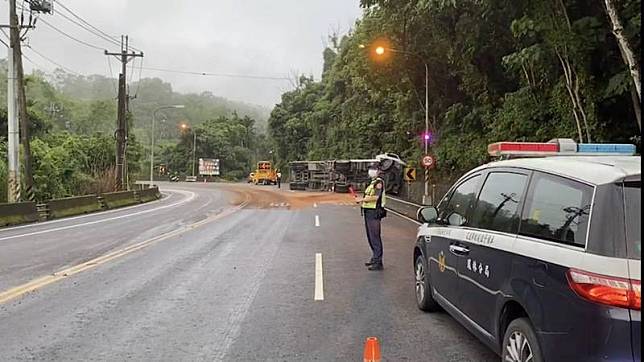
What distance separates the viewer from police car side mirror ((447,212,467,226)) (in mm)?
5671

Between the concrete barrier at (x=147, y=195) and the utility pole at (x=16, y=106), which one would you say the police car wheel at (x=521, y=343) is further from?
the concrete barrier at (x=147, y=195)

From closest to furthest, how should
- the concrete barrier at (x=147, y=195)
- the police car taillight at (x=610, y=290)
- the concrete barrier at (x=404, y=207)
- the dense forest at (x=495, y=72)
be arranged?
1. the police car taillight at (x=610, y=290)
2. the dense forest at (x=495, y=72)
3. the concrete barrier at (x=404, y=207)
4. the concrete barrier at (x=147, y=195)

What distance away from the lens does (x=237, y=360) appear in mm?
5285

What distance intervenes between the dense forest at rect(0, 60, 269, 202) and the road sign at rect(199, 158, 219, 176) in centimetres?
477

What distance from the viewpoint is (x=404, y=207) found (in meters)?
27.4

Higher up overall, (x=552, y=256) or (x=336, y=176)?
(x=552, y=256)

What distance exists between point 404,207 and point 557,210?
23515 mm

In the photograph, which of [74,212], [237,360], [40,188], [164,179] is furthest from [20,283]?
[164,179]

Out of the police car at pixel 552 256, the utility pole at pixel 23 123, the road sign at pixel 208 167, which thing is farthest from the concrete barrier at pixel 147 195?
the road sign at pixel 208 167

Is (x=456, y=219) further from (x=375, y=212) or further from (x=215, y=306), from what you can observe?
(x=375, y=212)

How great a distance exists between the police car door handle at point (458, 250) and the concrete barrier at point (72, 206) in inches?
820

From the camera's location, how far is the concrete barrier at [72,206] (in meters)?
23.7

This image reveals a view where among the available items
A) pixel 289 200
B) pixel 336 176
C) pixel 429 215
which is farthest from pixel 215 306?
pixel 336 176

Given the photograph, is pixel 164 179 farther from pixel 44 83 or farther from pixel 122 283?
pixel 122 283
